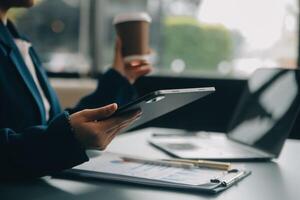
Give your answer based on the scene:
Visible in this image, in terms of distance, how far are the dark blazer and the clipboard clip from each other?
0.28 meters

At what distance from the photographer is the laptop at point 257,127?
136cm

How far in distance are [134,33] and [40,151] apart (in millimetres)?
565

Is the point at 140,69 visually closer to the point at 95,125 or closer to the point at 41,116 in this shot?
the point at 41,116

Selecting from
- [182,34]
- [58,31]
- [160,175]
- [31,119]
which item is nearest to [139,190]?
[160,175]

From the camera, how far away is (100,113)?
1.00m

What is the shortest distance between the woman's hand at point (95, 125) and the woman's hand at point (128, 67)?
1.82 feet

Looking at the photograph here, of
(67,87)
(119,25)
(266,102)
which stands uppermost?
(119,25)

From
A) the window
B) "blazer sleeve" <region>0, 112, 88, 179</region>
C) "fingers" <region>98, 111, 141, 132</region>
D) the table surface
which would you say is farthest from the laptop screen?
the window

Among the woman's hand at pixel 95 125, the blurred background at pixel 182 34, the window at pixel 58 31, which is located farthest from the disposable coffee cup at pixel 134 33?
the window at pixel 58 31

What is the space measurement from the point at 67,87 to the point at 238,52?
0.98 meters

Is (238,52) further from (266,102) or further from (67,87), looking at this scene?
(266,102)

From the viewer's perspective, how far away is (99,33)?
3.05m

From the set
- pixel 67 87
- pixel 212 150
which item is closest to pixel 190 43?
pixel 67 87

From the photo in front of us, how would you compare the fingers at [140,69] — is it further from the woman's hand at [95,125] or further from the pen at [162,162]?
the woman's hand at [95,125]
